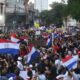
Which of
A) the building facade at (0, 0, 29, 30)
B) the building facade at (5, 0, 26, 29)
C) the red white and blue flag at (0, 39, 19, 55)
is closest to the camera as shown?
the red white and blue flag at (0, 39, 19, 55)

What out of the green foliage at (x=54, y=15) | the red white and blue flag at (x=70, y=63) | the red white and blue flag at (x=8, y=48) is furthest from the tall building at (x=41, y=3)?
the red white and blue flag at (x=70, y=63)

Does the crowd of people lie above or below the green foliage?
above

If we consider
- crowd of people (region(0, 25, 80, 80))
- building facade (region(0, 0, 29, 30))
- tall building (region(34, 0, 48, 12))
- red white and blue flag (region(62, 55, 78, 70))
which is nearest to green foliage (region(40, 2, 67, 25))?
building facade (region(0, 0, 29, 30))

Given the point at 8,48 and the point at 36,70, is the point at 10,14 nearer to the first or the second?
the point at 8,48

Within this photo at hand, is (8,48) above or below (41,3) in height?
above

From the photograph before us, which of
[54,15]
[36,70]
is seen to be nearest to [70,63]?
[36,70]

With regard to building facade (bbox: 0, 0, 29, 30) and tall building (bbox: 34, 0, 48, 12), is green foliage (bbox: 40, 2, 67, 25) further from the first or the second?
tall building (bbox: 34, 0, 48, 12)

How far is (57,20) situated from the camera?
313 feet

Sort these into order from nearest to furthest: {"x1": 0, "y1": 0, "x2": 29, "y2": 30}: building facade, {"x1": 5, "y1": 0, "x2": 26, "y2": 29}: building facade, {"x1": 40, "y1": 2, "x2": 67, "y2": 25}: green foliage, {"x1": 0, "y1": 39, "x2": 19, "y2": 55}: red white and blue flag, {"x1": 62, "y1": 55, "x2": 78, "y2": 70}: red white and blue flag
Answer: {"x1": 62, "y1": 55, "x2": 78, "y2": 70}: red white and blue flag
{"x1": 0, "y1": 39, "x2": 19, "y2": 55}: red white and blue flag
{"x1": 0, "y1": 0, "x2": 29, "y2": 30}: building facade
{"x1": 5, "y1": 0, "x2": 26, "y2": 29}: building facade
{"x1": 40, "y1": 2, "x2": 67, "y2": 25}: green foliage

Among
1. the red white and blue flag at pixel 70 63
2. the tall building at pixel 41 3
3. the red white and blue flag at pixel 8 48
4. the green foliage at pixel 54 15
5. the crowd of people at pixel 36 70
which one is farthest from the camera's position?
the tall building at pixel 41 3

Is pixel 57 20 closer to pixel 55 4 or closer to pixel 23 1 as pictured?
pixel 55 4

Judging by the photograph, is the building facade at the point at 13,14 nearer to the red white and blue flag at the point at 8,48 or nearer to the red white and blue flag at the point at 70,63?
the red white and blue flag at the point at 8,48

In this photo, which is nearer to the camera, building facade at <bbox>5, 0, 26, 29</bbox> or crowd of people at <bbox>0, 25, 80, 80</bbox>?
crowd of people at <bbox>0, 25, 80, 80</bbox>

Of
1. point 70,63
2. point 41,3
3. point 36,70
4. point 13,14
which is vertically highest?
point 70,63
